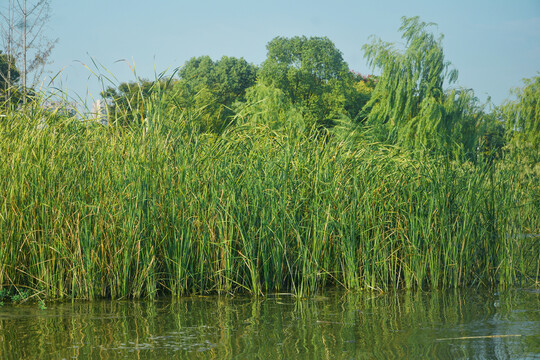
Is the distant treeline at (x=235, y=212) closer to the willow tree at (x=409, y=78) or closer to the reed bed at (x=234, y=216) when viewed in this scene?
the reed bed at (x=234, y=216)

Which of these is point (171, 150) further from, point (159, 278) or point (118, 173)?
point (159, 278)

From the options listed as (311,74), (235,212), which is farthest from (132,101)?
(311,74)

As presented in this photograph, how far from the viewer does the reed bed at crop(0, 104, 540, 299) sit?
177 inches

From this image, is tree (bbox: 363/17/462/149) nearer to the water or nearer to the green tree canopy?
the green tree canopy

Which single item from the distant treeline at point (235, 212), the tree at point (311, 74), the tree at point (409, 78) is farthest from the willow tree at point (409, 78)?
the distant treeline at point (235, 212)

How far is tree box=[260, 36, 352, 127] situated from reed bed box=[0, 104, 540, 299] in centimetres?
2671

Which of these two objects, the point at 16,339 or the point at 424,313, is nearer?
the point at 16,339

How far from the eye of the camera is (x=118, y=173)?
462cm

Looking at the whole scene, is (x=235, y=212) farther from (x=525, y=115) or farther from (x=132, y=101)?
(x=525, y=115)

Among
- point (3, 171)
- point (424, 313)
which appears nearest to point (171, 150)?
point (3, 171)

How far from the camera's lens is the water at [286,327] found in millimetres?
2943

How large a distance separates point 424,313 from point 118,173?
267 cm

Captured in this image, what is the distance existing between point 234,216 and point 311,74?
29.7 m

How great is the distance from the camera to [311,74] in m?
33.6
